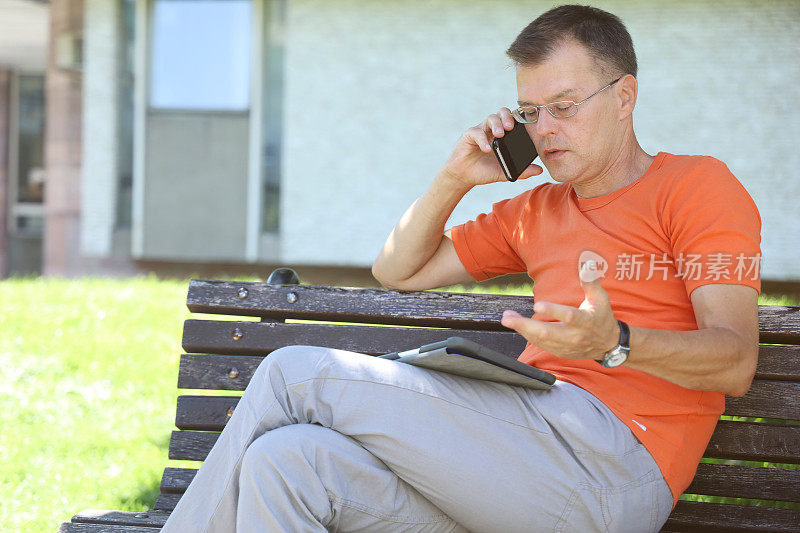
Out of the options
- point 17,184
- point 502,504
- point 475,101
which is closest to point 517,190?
point 475,101

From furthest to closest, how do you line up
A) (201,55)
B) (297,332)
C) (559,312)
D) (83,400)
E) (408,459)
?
(201,55), (83,400), (297,332), (408,459), (559,312)

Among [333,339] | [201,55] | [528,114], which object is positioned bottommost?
[333,339]

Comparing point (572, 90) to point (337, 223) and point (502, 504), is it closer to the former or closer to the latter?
point (502, 504)

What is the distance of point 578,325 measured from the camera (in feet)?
5.92

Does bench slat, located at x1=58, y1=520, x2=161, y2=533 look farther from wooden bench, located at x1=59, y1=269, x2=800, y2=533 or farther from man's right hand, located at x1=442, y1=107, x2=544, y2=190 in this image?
man's right hand, located at x1=442, y1=107, x2=544, y2=190

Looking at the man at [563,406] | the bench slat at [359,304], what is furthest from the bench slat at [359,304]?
the man at [563,406]

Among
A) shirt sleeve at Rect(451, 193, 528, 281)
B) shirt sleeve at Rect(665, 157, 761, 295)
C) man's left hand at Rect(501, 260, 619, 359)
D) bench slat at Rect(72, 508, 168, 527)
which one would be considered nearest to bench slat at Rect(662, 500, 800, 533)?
shirt sleeve at Rect(665, 157, 761, 295)

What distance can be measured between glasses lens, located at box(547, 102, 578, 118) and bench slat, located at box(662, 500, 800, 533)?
1.27 metres

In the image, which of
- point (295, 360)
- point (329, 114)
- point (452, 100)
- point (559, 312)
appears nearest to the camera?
point (559, 312)

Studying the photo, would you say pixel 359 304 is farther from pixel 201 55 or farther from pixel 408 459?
pixel 201 55

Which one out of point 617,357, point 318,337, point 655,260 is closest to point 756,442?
point 655,260

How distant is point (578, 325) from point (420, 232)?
4.06ft

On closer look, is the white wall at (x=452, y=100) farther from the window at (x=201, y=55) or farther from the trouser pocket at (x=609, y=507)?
the trouser pocket at (x=609, y=507)

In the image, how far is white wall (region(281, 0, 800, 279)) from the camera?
10.6 meters
